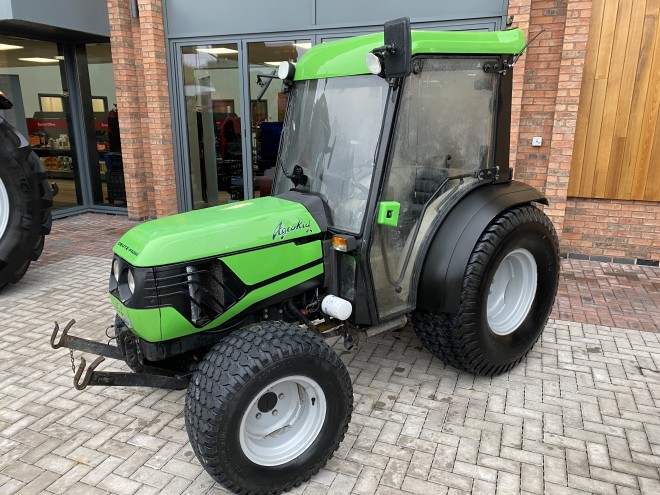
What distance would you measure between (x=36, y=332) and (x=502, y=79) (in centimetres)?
399

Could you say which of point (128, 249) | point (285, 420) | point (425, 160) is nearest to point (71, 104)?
point (128, 249)

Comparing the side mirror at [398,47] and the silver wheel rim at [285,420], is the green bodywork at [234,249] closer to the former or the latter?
the silver wheel rim at [285,420]

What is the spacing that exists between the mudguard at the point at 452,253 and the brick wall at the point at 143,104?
569cm

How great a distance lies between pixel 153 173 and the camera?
7.92 m

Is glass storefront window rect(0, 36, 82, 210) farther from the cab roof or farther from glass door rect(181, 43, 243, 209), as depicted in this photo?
the cab roof

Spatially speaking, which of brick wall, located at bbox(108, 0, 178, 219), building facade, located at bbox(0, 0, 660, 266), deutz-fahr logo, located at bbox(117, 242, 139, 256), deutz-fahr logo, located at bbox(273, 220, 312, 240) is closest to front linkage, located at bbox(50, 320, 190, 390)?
deutz-fahr logo, located at bbox(117, 242, 139, 256)

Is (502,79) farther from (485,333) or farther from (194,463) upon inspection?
(194,463)

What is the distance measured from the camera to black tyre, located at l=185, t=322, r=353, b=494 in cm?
224

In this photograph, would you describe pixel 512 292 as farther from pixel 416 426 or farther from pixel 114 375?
pixel 114 375

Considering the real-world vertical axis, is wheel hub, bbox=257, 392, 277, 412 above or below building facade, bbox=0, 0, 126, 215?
below

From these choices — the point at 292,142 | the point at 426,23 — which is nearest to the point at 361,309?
the point at 292,142

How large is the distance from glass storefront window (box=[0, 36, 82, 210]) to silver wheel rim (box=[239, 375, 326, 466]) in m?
7.55

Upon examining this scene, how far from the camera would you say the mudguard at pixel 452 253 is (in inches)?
118

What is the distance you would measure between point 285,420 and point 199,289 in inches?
30.6
